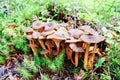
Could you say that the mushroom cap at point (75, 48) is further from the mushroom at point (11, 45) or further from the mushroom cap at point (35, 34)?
the mushroom at point (11, 45)

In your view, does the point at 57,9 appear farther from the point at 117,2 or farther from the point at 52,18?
the point at 117,2

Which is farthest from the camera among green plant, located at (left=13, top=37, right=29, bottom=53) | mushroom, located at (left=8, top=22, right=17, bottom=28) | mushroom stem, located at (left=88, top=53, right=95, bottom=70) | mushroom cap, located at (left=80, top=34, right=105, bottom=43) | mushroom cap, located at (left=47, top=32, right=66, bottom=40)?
mushroom, located at (left=8, top=22, right=17, bottom=28)

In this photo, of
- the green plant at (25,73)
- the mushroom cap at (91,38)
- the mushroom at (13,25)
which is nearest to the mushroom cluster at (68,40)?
the mushroom cap at (91,38)

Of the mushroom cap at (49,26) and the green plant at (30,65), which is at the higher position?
the mushroom cap at (49,26)

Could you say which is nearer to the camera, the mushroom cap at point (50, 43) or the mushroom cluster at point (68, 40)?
the mushroom cluster at point (68, 40)

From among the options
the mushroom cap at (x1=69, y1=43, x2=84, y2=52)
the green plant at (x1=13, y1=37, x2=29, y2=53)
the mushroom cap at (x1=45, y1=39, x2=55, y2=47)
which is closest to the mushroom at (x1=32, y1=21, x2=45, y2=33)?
the mushroom cap at (x1=45, y1=39, x2=55, y2=47)

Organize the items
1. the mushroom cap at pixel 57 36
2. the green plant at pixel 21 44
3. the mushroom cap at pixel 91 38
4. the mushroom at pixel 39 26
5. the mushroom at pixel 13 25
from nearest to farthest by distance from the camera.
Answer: the mushroom cap at pixel 91 38
the mushroom cap at pixel 57 36
the mushroom at pixel 39 26
the green plant at pixel 21 44
the mushroom at pixel 13 25

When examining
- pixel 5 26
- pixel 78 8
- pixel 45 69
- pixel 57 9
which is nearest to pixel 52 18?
pixel 57 9

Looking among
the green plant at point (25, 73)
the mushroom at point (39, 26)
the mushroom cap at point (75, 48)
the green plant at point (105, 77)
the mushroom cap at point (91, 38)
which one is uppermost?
the mushroom at point (39, 26)

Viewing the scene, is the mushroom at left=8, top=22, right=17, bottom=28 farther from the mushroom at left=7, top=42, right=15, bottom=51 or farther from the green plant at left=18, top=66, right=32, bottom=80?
the green plant at left=18, top=66, right=32, bottom=80
